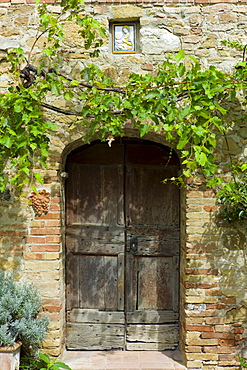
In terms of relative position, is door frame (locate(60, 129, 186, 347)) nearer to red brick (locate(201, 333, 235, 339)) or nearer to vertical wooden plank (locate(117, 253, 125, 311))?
red brick (locate(201, 333, 235, 339))

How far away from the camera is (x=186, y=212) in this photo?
3.39 m

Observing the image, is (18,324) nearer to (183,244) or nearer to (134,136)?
(183,244)

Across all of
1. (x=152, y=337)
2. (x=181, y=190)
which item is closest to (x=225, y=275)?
(x=181, y=190)

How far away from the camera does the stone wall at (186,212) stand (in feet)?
11.0

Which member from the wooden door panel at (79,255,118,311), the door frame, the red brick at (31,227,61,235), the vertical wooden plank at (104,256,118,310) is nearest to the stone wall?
the red brick at (31,227,61,235)

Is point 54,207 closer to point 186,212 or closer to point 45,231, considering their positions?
point 45,231

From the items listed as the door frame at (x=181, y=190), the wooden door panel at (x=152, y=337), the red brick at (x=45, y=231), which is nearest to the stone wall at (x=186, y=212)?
the red brick at (x=45, y=231)

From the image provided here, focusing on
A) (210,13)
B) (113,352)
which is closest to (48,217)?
(113,352)

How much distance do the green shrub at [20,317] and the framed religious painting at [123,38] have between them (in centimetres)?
232

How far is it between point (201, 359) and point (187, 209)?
4.55 feet

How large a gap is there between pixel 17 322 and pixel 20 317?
104 millimetres

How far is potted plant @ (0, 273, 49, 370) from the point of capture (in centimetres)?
299

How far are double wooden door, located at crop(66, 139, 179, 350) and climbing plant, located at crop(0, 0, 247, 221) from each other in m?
0.55

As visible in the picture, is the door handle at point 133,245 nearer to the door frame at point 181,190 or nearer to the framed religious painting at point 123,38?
the door frame at point 181,190
